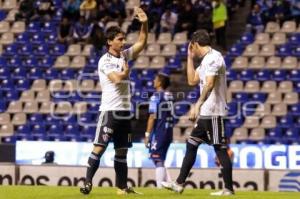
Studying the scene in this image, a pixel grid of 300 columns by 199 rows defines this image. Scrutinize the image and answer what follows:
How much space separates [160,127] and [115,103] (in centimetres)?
399

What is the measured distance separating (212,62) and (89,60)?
14.4 m

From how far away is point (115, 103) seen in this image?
1241 centimetres

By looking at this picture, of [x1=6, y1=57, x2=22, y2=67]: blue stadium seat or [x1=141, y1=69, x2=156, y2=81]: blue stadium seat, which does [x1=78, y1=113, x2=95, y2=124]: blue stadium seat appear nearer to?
[x1=141, y1=69, x2=156, y2=81]: blue stadium seat

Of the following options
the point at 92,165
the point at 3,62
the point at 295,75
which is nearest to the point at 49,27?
the point at 3,62

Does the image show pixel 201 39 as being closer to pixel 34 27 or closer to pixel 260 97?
pixel 260 97

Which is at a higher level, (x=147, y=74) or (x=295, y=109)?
(x=147, y=74)

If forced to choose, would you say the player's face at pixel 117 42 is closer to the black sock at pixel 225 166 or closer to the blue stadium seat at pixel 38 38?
the black sock at pixel 225 166

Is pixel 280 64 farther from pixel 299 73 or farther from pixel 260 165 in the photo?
pixel 260 165

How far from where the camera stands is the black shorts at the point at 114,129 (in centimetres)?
1243

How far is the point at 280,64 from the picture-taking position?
24500 millimetres

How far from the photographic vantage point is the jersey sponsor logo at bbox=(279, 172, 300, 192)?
17.3 m

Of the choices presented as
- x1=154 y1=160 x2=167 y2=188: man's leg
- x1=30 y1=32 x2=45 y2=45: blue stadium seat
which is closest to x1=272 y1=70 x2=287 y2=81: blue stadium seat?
x1=30 y1=32 x2=45 y2=45: blue stadium seat

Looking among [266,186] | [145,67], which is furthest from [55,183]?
[145,67]

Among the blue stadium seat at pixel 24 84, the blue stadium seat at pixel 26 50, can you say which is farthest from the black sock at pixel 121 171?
the blue stadium seat at pixel 26 50
